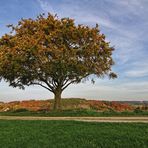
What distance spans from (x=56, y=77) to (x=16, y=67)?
507 centimetres

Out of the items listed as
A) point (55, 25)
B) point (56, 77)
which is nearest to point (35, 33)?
point (55, 25)

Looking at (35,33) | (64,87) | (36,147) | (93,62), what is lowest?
(36,147)

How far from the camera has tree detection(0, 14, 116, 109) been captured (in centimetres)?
3912

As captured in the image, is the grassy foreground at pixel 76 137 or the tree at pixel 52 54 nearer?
the grassy foreground at pixel 76 137

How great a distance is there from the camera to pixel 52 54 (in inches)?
1551

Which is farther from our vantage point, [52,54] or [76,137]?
[52,54]

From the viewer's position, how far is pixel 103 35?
143 ft

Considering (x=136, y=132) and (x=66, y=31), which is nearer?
(x=136, y=132)

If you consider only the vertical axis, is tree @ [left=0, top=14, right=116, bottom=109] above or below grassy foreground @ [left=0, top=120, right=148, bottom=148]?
above

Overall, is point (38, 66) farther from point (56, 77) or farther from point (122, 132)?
point (122, 132)

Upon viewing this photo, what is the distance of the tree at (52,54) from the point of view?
128ft

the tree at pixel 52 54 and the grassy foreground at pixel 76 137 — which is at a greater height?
the tree at pixel 52 54

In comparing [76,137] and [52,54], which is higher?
[52,54]

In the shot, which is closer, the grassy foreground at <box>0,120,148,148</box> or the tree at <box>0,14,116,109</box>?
the grassy foreground at <box>0,120,148,148</box>
